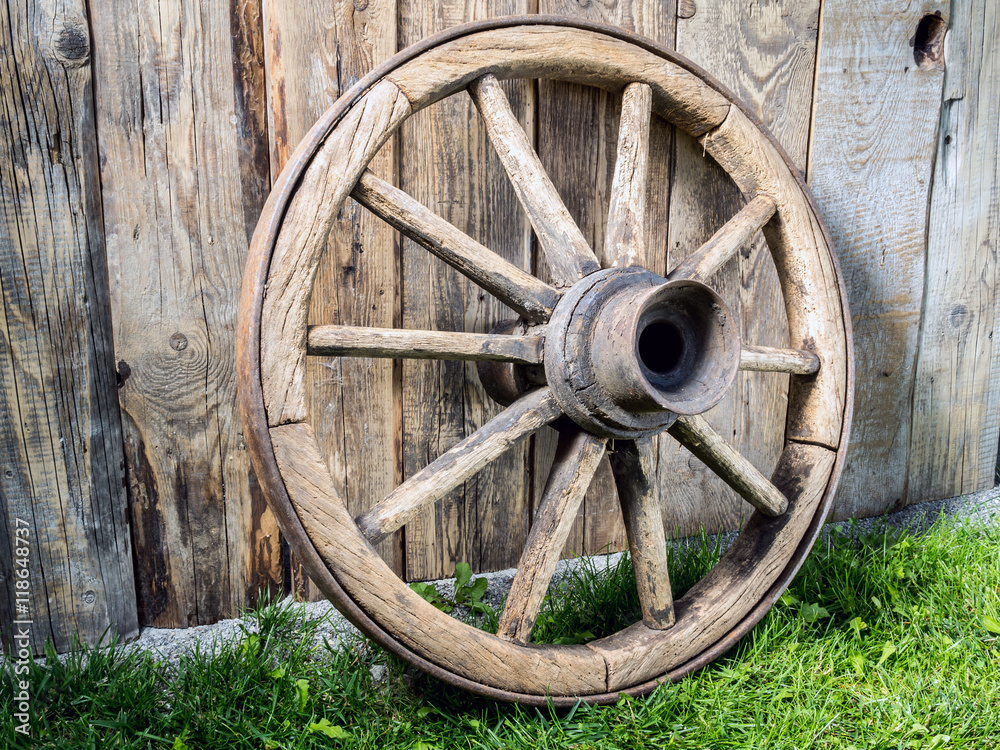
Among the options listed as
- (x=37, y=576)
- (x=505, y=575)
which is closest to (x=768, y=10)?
(x=505, y=575)

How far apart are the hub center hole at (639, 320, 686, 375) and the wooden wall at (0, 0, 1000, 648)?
456 millimetres

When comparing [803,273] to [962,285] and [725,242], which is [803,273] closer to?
[725,242]

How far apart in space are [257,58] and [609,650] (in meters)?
1.53

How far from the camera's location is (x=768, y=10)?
74.7 inches

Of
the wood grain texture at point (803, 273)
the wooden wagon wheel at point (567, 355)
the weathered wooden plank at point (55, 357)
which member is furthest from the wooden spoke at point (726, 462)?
the weathered wooden plank at point (55, 357)

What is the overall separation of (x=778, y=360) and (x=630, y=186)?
55 cm

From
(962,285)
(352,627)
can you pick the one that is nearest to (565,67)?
(352,627)

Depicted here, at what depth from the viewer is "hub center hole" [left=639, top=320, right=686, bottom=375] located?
1.42m

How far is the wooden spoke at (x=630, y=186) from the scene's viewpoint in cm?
157

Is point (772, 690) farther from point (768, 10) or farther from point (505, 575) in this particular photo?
point (768, 10)

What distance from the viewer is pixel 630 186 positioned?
1611 millimetres

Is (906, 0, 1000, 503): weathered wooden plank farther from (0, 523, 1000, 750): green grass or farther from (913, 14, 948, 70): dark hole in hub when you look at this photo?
(0, 523, 1000, 750): green grass

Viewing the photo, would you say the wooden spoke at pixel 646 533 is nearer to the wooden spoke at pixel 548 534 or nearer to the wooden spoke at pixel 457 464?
the wooden spoke at pixel 548 534

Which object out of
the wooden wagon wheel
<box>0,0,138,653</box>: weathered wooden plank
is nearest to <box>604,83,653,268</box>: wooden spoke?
the wooden wagon wheel
